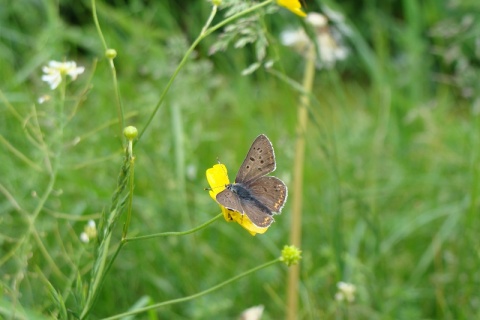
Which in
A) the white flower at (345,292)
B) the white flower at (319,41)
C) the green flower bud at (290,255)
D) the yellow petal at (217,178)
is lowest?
the white flower at (345,292)

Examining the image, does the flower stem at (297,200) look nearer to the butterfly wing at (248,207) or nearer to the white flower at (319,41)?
the white flower at (319,41)

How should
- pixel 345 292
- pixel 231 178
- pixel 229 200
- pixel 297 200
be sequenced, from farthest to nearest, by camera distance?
pixel 231 178 < pixel 297 200 < pixel 345 292 < pixel 229 200

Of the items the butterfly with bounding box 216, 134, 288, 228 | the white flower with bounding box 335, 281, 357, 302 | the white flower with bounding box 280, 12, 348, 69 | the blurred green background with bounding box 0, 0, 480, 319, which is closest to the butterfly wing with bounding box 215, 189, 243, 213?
the butterfly with bounding box 216, 134, 288, 228

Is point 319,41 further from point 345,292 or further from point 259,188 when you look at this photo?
point 259,188

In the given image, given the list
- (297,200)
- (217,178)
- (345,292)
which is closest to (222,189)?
(217,178)

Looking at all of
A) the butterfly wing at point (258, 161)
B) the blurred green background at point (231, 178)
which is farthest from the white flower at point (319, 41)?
the butterfly wing at point (258, 161)

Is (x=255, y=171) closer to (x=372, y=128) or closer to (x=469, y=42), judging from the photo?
(x=372, y=128)

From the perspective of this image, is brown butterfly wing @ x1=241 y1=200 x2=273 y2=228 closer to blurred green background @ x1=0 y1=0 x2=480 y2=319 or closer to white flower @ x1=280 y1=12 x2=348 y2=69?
blurred green background @ x1=0 y1=0 x2=480 y2=319
